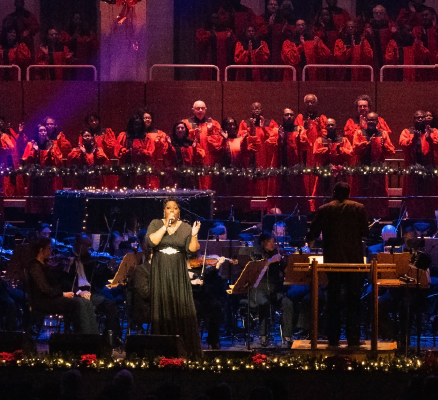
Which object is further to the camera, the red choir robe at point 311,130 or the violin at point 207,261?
the red choir robe at point 311,130

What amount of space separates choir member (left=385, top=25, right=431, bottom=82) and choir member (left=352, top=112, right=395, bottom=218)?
2.70 meters

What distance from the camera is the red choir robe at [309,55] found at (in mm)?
19203

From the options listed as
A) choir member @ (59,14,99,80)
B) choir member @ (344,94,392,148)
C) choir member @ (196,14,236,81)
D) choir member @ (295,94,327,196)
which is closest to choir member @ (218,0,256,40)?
choir member @ (196,14,236,81)

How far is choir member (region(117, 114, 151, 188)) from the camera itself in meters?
16.4

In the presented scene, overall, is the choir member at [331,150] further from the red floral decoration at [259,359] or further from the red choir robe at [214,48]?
the red floral decoration at [259,359]

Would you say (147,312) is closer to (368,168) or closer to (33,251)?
(33,251)

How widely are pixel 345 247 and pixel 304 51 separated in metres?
11.0

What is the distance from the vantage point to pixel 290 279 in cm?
963

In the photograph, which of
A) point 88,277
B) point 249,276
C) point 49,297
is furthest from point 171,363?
point 88,277

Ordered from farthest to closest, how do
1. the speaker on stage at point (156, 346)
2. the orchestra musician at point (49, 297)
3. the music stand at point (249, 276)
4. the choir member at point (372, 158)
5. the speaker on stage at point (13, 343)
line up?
the choir member at point (372, 158) → the music stand at point (249, 276) → the orchestra musician at point (49, 297) → the speaker on stage at point (13, 343) → the speaker on stage at point (156, 346)

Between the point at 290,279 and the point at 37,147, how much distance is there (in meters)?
8.87

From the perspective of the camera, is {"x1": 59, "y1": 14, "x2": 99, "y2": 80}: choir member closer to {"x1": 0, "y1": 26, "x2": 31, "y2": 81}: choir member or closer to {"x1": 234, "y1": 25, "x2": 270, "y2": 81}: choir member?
{"x1": 0, "y1": 26, "x2": 31, "y2": 81}: choir member

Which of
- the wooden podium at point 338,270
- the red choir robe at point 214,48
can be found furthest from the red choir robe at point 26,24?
the wooden podium at point 338,270

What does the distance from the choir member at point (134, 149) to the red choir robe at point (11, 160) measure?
1799 mm
